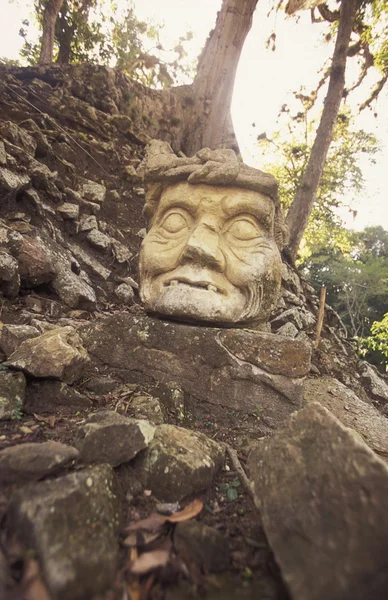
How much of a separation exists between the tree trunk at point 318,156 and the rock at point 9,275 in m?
5.84

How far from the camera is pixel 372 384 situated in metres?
4.60

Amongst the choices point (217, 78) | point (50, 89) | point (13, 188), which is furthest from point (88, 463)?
point (217, 78)

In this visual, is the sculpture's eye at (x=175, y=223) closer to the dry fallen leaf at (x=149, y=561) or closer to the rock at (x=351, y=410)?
the rock at (x=351, y=410)

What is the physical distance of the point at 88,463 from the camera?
1051 millimetres

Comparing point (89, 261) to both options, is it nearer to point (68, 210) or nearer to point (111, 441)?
point (68, 210)

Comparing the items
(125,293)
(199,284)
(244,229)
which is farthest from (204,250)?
(125,293)

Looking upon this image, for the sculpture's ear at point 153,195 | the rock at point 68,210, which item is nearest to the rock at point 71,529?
the sculpture's ear at point 153,195

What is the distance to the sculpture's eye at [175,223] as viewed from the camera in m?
2.40

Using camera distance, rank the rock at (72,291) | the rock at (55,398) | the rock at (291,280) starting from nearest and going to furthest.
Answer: the rock at (55,398) → the rock at (72,291) → the rock at (291,280)

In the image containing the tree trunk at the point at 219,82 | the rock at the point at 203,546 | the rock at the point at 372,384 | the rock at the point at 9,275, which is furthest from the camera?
the tree trunk at the point at 219,82

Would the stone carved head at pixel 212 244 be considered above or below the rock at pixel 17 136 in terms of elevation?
below

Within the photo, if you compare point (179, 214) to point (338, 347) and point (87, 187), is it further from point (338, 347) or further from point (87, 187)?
point (338, 347)

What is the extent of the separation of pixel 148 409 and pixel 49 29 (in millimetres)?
12552

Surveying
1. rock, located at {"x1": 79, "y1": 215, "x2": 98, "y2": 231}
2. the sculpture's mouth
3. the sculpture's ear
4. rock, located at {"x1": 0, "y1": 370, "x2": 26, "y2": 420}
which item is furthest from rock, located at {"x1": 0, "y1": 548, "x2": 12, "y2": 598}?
rock, located at {"x1": 79, "y1": 215, "x2": 98, "y2": 231}
